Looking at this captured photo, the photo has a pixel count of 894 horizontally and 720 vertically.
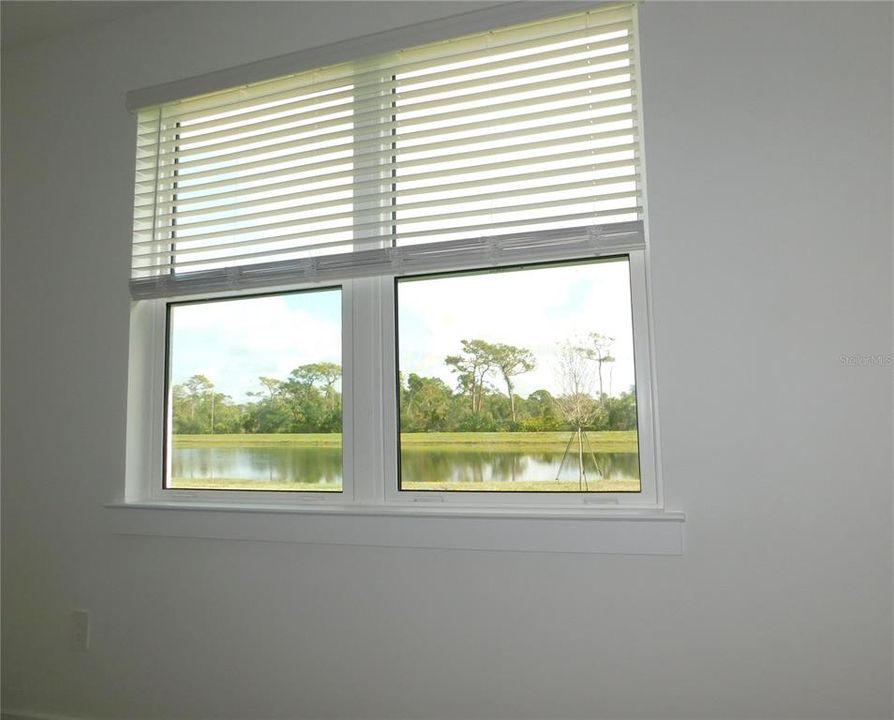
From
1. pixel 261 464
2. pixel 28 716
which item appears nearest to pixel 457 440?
pixel 261 464

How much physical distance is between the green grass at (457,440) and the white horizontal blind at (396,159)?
546mm

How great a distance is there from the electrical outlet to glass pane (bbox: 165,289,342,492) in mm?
557

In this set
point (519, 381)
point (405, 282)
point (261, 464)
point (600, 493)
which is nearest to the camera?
point (600, 493)

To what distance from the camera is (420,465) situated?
205cm

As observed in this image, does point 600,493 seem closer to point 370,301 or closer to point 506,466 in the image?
point 506,466

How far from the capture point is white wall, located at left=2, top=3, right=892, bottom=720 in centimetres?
162

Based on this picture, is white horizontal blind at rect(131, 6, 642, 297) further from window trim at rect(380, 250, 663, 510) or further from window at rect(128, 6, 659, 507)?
window trim at rect(380, 250, 663, 510)

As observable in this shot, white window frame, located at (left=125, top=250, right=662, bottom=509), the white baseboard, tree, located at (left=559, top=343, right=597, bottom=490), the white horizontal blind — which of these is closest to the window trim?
white window frame, located at (left=125, top=250, right=662, bottom=509)

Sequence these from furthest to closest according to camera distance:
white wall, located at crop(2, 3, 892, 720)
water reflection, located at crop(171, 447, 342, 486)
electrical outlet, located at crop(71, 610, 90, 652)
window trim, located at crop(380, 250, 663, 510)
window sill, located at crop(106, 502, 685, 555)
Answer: electrical outlet, located at crop(71, 610, 90, 652) < water reflection, located at crop(171, 447, 342, 486) < window trim, located at crop(380, 250, 663, 510) < window sill, located at crop(106, 502, 685, 555) < white wall, located at crop(2, 3, 892, 720)

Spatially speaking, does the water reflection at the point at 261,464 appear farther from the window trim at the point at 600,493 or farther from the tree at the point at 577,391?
the tree at the point at 577,391

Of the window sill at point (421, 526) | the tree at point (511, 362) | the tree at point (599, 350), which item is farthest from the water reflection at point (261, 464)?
the tree at point (599, 350)

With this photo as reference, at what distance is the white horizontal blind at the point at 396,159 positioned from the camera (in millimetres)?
1919

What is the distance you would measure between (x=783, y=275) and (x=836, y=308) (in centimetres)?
15

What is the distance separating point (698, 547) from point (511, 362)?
2.46 feet
